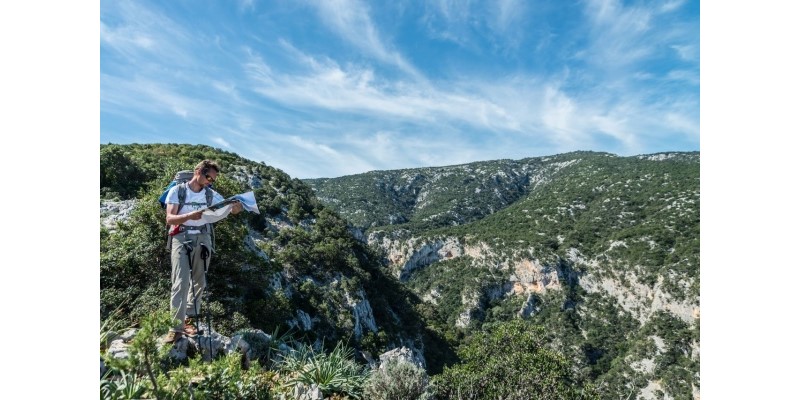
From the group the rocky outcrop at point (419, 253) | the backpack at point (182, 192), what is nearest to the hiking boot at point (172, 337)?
the backpack at point (182, 192)

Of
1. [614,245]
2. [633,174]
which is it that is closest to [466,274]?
[614,245]

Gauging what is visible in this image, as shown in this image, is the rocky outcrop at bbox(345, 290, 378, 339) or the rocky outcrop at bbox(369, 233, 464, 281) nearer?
the rocky outcrop at bbox(345, 290, 378, 339)

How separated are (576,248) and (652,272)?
1471cm

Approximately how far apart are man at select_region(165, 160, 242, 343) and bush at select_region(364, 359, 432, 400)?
210 cm

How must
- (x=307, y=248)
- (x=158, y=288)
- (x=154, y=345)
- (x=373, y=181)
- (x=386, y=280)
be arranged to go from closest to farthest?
(x=154, y=345)
(x=158, y=288)
(x=307, y=248)
(x=386, y=280)
(x=373, y=181)

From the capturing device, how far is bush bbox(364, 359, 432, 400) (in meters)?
4.34

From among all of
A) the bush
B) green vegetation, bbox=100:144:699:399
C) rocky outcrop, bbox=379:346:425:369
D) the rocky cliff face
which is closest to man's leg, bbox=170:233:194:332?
green vegetation, bbox=100:144:699:399

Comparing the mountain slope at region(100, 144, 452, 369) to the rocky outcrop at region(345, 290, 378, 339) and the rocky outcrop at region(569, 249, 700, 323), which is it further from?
the rocky outcrop at region(569, 249, 700, 323)

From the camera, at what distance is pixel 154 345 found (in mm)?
2723

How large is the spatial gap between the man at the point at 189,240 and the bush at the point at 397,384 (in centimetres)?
210

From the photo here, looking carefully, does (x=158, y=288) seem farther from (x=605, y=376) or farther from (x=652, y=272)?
(x=652, y=272)

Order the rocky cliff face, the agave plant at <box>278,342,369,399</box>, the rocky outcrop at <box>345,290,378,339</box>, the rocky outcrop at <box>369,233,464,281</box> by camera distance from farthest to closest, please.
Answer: the rocky outcrop at <box>369,233,464,281</box>, the rocky cliff face, the rocky outcrop at <box>345,290,378,339</box>, the agave plant at <box>278,342,369,399</box>

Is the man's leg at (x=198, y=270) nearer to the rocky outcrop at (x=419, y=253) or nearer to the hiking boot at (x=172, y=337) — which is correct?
the hiking boot at (x=172, y=337)

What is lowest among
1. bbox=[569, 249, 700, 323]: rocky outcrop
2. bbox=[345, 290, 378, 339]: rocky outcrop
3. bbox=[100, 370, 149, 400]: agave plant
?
bbox=[569, 249, 700, 323]: rocky outcrop
